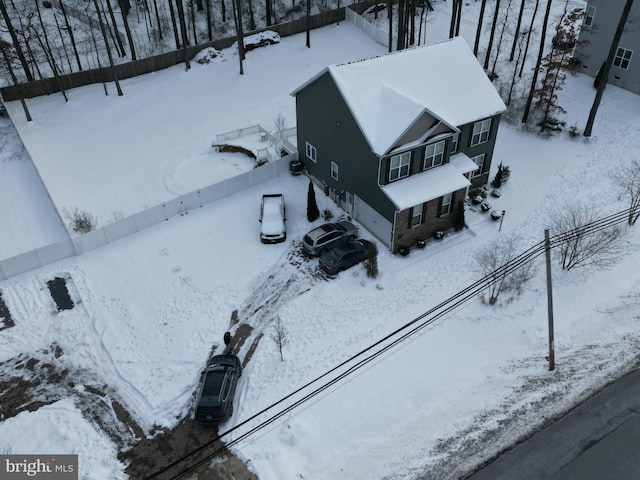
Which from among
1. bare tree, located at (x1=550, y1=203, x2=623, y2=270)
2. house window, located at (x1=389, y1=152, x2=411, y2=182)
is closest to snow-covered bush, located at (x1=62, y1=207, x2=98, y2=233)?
house window, located at (x1=389, y1=152, x2=411, y2=182)

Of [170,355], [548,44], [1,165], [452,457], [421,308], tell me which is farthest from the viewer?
[548,44]

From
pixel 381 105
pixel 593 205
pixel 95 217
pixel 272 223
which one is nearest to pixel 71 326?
pixel 95 217

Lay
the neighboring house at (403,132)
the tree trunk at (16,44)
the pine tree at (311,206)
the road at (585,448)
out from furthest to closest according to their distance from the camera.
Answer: the tree trunk at (16,44), the pine tree at (311,206), the neighboring house at (403,132), the road at (585,448)

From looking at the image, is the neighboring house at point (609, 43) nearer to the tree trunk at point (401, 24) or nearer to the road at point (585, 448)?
the tree trunk at point (401, 24)

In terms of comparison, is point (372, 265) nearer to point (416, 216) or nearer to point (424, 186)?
point (416, 216)

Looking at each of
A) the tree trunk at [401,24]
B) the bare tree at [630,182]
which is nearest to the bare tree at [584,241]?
the bare tree at [630,182]

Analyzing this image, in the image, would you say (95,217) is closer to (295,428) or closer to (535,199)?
(295,428)
